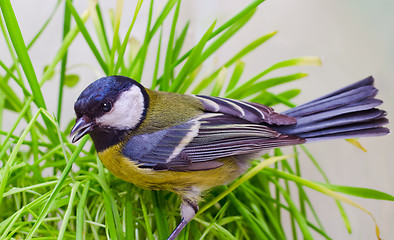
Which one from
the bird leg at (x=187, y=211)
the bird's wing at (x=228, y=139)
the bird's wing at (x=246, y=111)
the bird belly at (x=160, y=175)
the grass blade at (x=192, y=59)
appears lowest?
the bird leg at (x=187, y=211)

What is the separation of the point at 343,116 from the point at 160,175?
41cm

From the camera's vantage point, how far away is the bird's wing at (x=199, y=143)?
82 cm

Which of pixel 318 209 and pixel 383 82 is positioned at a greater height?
pixel 383 82

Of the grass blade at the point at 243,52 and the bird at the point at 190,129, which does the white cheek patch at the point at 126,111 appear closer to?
the bird at the point at 190,129

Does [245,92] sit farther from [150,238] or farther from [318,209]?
[318,209]

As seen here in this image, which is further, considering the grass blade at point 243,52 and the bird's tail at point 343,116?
the grass blade at point 243,52

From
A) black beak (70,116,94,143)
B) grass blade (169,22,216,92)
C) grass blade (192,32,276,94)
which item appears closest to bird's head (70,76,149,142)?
black beak (70,116,94,143)

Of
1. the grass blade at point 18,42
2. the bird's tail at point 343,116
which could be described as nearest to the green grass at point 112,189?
the grass blade at point 18,42

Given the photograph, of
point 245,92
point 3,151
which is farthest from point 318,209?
point 3,151

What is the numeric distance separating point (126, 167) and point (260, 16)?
0.97 m

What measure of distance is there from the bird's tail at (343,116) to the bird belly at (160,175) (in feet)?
0.61

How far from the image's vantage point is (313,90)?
4.70 feet

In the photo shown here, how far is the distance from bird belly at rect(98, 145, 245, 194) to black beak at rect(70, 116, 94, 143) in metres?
0.07

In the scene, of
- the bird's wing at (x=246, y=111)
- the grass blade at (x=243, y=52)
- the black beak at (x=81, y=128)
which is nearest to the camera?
the black beak at (x=81, y=128)
